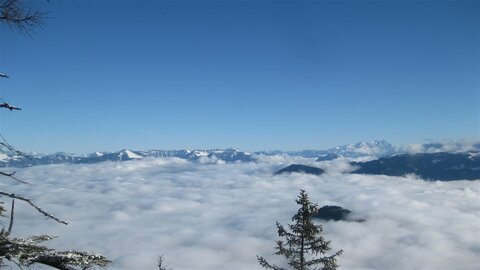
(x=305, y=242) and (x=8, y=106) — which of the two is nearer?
(x=8, y=106)

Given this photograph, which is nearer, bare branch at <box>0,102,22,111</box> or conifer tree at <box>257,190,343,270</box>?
bare branch at <box>0,102,22,111</box>

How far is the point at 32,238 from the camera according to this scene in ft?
18.7

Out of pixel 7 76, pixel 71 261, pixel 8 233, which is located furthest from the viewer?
pixel 7 76

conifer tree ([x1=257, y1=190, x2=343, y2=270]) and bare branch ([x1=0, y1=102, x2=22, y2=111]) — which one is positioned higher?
bare branch ([x1=0, y1=102, x2=22, y2=111])

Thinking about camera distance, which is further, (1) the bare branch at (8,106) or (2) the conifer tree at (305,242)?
(2) the conifer tree at (305,242)

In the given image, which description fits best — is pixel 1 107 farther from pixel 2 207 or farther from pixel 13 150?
pixel 2 207

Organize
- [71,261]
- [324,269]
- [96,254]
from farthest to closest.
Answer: [324,269], [96,254], [71,261]

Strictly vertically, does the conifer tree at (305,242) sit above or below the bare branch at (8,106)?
below

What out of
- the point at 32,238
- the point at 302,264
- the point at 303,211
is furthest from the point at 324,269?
the point at 32,238

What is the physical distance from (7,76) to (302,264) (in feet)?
68.9

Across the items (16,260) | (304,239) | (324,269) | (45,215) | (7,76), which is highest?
(7,76)

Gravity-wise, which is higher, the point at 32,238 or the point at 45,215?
the point at 45,215

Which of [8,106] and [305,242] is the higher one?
[8,106]

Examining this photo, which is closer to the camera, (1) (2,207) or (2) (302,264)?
(1) (2,207)
